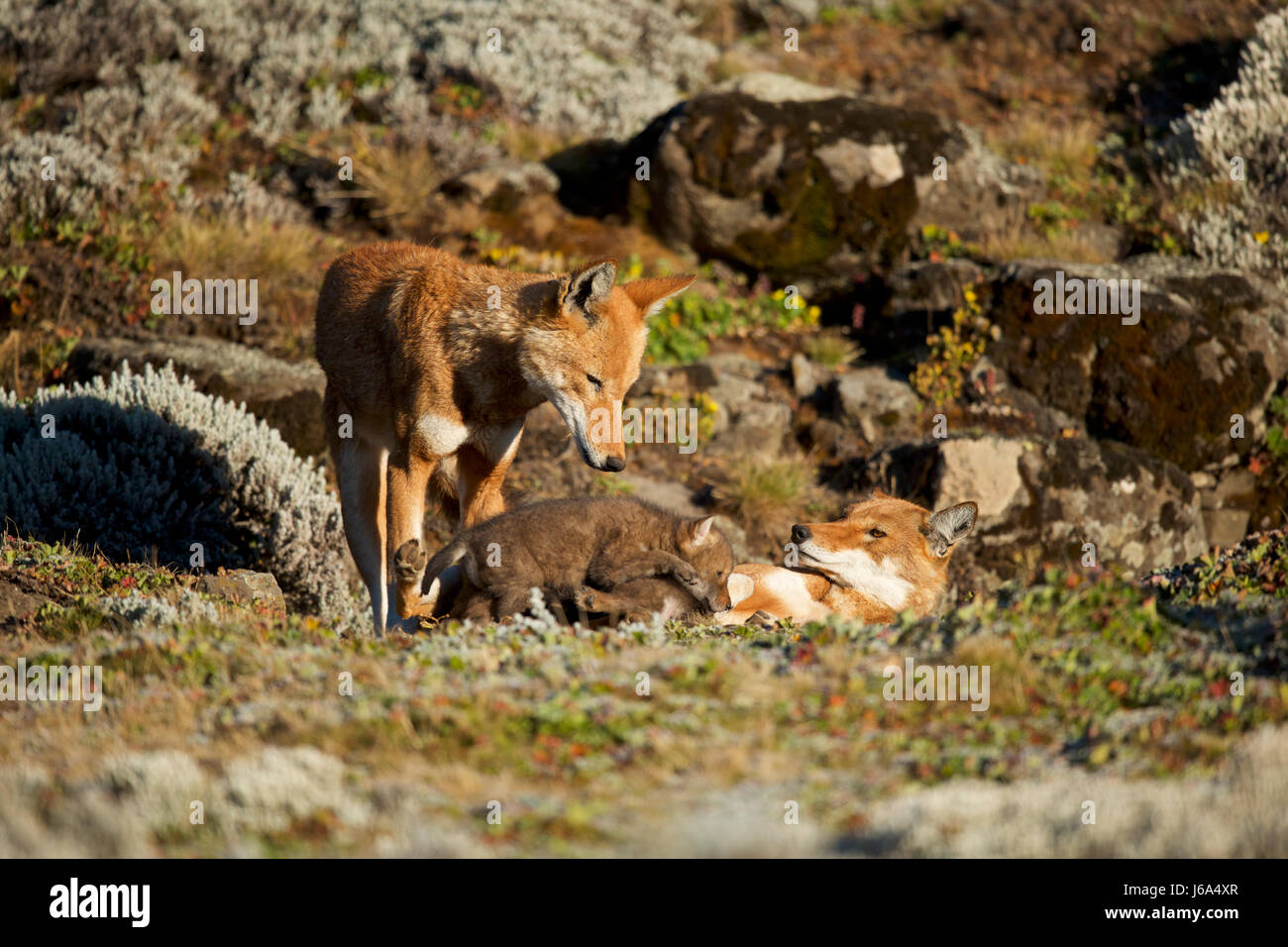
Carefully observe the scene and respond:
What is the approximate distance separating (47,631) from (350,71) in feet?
43.0

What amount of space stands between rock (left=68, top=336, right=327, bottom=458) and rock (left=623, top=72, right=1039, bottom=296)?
5.49 metres

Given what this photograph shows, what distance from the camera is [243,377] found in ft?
34.0

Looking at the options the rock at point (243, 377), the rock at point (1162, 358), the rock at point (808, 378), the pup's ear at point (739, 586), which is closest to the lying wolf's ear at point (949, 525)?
the pup's ear at point (739, 586)

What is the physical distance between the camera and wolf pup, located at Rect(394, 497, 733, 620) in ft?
19.9

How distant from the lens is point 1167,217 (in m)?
13.8

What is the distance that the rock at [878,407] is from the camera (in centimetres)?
1197

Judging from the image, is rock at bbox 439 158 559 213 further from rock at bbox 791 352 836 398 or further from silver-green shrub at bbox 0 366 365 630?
silver-green shrub at bbox 0 366 365 630

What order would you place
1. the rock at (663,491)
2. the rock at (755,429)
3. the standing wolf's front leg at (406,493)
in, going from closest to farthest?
the standing wolf's front leg at (406,493), the rock at (663,491), the rock at (755,429)

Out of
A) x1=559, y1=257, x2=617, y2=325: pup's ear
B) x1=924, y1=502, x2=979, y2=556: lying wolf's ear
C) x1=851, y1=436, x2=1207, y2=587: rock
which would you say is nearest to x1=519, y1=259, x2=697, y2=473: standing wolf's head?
x1=559, y1=257, x2=617, y2=325: pup's ear

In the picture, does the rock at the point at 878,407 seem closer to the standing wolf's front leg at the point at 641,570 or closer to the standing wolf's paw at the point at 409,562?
the standing wolf's front leg at the point at 641,570

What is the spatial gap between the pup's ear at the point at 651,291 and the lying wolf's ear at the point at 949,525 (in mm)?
2153

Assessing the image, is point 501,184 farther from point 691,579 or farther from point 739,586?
point 691,579
